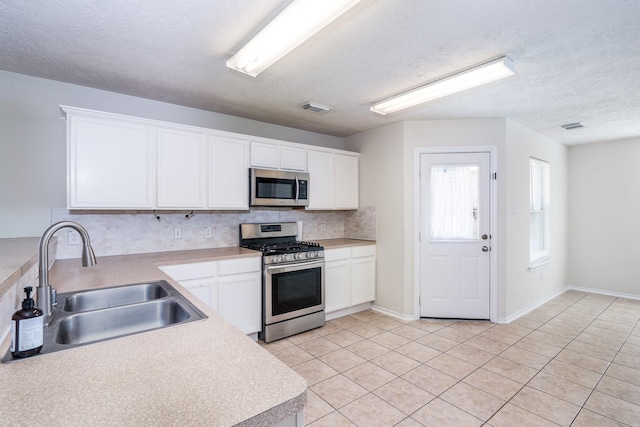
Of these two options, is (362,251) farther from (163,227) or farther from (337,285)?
(163,227)

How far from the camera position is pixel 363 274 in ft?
13.2

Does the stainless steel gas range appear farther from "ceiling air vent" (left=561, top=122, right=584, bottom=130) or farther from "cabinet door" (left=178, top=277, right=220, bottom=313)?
"ceiling air vent" (left=561, top=122, right=584, bottom=130)

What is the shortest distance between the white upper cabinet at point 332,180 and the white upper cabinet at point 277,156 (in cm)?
13

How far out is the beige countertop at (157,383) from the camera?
675 mm

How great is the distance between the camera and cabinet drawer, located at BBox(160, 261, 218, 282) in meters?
2.61

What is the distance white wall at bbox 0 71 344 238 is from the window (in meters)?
5.42

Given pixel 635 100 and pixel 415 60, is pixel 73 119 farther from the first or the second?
pixel 635 100

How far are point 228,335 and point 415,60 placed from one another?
7.17 ft

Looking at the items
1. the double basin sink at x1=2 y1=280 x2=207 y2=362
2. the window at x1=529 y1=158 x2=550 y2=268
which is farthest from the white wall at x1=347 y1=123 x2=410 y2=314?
the double basin sink at x1=2 y1=280 x2=207 y2=362

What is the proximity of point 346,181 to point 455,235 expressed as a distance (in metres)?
1.54

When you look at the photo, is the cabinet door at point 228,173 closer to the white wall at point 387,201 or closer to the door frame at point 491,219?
the white wall at point 387,201

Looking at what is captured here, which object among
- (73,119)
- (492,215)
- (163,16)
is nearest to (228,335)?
(163,16)

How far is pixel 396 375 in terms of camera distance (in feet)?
8.30

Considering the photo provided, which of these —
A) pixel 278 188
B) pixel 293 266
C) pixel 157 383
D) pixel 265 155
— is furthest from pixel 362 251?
pixel 157 383
